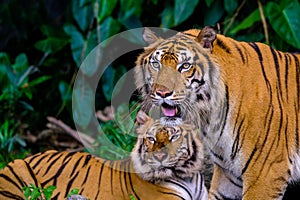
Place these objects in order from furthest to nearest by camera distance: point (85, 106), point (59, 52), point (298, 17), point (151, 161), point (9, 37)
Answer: point (9, 37), point (59, 52), point (85, 106), point (298, 17), point (151, 161)

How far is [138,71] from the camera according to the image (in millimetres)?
4633

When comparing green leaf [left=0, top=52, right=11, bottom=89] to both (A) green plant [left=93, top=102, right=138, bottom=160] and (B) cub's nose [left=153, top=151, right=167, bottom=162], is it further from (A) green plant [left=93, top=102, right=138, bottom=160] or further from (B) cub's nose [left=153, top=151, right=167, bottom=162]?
(B) cub's nose [left=153, top=151, right=167, bottom=162]

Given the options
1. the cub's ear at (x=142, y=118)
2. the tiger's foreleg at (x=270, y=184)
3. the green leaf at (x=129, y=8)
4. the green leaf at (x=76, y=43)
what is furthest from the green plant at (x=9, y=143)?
the tiger's foreleg at (x=270, y=184)

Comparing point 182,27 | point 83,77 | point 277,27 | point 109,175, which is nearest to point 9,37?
point 83,77

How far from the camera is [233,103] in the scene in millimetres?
4391

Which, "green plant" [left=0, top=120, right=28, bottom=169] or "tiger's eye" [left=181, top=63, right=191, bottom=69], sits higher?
"tiger's eye" [left=181, top=63, right=191, bottom=69]

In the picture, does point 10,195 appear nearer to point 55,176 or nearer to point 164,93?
point 55,176

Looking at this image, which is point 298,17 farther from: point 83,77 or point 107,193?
point 107,193

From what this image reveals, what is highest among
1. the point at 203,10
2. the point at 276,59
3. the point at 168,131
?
the point at 203,10

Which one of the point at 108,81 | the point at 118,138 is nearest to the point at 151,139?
the point at 118,138

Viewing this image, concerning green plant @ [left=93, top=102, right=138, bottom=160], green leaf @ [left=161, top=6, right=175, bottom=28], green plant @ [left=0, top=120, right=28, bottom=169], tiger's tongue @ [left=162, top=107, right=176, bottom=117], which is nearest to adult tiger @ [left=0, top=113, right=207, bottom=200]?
tiger's tongue @ [left=162, top=107, right=176, bottom=117]

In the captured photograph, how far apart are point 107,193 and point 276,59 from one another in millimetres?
1337

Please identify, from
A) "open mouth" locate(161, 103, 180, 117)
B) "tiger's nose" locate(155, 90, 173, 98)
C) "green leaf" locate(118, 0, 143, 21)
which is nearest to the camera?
"tiger's nose" locate(155, 90, 173, 98)

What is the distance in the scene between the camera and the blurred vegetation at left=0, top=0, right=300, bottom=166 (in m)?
7.29
